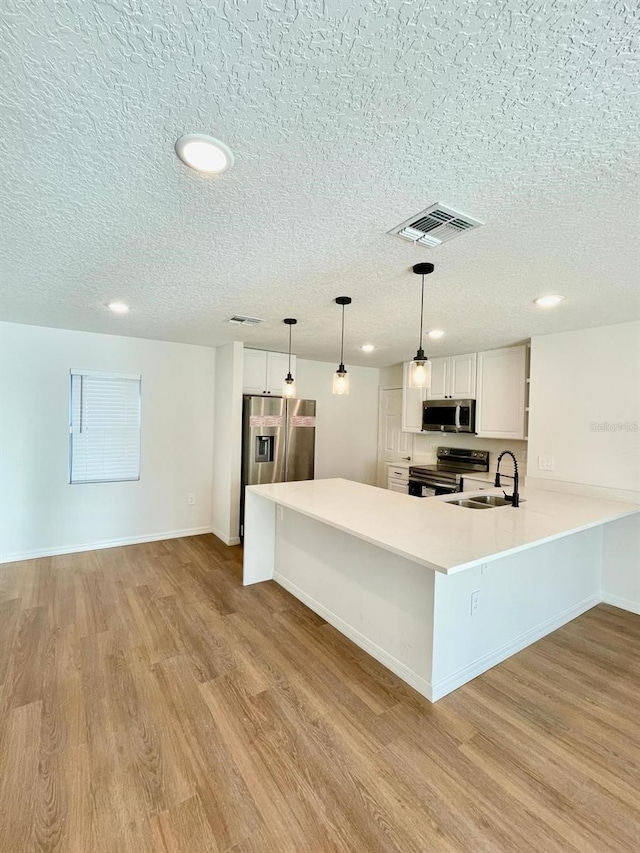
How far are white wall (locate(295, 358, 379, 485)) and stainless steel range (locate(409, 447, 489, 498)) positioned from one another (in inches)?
49.1

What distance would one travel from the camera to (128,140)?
118 centimetres

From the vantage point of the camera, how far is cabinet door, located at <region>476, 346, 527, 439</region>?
397 centimetres

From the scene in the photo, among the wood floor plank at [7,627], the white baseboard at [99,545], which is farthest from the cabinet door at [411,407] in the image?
the wood floor plank at [7,627]

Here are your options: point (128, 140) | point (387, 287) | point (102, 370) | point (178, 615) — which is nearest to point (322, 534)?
point (178, 615)

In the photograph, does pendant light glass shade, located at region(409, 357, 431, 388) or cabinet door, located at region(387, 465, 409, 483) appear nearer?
pendant light glass shade, located at region(409, 357, 431, 388)

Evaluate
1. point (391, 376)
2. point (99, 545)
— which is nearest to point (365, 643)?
point (99, 545)

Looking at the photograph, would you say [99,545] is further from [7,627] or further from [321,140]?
[321,140]

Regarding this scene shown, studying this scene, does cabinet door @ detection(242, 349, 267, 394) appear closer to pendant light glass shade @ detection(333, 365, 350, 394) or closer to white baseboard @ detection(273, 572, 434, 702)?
pendant light glass shade @ detection(333, 365, 350, 394)

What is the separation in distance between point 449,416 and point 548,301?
2140mm

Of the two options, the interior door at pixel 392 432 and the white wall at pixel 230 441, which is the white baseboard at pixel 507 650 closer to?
the white wall at pixel 230 441

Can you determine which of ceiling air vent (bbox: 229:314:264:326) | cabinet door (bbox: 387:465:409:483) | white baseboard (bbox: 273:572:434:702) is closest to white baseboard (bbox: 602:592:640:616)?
white baseboard (bbox: 273:572:434:702)

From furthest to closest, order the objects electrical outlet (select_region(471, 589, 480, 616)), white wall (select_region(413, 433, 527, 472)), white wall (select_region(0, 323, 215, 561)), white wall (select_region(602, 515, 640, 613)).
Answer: white wall (select_region(413, 433, 527, 472)) < white wall (select_region(0, 323, 215, 561)) < white wall (select_region(602, 515, 640, 613)) < electrical outlet (select_region(471, 589, 480, 616))

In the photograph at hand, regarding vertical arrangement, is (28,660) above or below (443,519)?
below

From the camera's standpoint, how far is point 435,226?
1.65 metres
